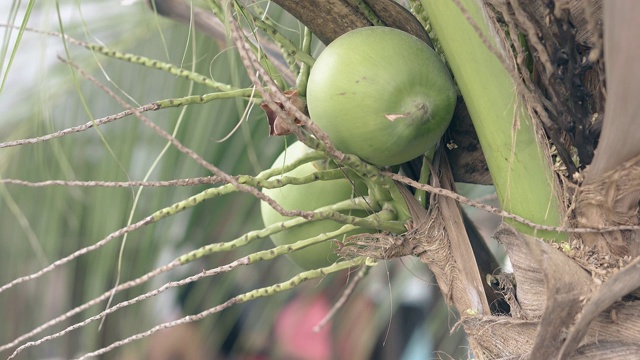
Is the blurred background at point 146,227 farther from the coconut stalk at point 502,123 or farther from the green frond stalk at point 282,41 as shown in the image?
the coconut stalk at point 502,123

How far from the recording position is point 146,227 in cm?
142

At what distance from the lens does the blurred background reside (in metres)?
1.38

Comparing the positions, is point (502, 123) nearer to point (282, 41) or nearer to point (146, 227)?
point (282, 41)

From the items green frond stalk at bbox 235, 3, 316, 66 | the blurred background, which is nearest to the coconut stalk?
green frond stalk at bbox 235, 3, 316, 66

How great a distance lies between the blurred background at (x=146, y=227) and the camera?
4.53 ft

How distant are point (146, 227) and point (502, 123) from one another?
1041mm

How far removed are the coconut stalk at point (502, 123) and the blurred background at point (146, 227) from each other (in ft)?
2.81

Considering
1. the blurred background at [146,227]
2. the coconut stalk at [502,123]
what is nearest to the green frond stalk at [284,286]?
the coconut stalk at [502,123]

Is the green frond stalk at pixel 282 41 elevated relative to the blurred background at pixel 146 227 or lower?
elevated

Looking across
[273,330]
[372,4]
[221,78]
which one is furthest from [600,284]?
[273,330]

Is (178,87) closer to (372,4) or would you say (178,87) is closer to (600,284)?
(372,4)

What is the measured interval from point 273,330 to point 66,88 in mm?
658

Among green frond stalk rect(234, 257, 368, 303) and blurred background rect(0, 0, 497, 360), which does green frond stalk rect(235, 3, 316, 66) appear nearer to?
green frond stalk rect(234, 257, 368, 303)

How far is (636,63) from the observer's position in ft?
1.23
